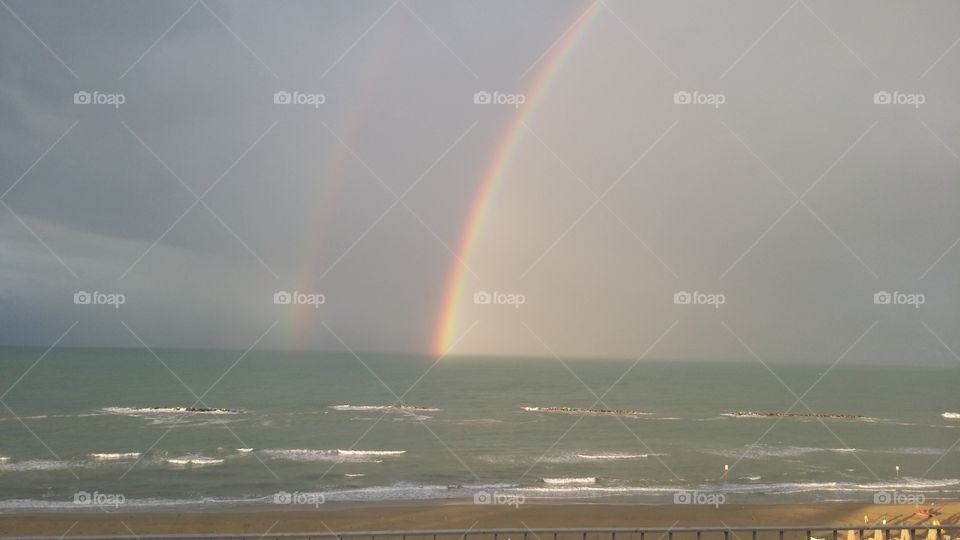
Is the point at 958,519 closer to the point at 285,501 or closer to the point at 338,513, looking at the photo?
the point at 338,513

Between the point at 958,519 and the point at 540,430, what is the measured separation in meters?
28.6

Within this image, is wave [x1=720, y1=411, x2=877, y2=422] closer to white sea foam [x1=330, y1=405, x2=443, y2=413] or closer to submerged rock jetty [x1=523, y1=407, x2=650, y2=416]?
submerged rock jetty [x1=523, y1=407, x2=650, y2=416]

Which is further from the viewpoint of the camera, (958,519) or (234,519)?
(234,519)

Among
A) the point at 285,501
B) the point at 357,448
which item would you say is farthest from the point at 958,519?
the point at 357,448

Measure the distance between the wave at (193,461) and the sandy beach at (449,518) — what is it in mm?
9288

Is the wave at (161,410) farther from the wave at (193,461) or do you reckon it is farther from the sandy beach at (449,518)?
the sandy beach at (449,518)

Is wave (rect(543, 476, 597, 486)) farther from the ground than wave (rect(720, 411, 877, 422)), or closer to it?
closer to it

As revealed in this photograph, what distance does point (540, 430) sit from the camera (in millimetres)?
44719

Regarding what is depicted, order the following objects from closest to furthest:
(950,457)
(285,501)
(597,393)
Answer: (285,501) < (950,457) < (597,393)

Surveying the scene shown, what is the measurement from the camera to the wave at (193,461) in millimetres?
29562
